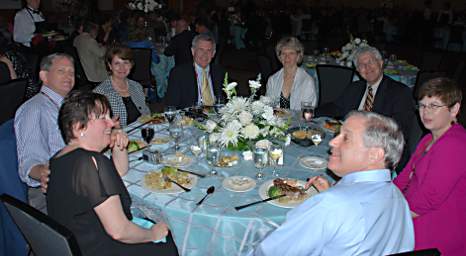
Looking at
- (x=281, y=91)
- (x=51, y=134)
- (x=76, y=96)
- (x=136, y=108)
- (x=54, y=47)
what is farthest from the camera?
(x=54, y=47)

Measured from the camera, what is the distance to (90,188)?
1.73 m

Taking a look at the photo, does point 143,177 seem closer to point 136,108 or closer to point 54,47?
point 136,108

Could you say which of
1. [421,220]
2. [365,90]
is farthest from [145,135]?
[365,90]

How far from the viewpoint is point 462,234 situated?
2.18 meters

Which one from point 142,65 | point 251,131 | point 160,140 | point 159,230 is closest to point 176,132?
point 160,140

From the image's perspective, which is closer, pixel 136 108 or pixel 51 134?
pixel 51 134

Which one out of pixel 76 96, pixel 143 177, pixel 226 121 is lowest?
pixel 143 177

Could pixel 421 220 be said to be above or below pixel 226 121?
below

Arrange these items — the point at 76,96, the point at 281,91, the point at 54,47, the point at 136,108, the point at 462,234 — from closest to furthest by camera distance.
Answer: the point at 76,96 < the point at 462,234 < the point at 136,108 < the point at 281,91 < the point at 54,47

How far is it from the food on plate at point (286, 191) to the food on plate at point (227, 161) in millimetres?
369

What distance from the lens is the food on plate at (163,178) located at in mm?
2174

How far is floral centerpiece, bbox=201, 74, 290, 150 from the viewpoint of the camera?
2.47m

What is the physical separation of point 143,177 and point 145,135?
0.42 meters

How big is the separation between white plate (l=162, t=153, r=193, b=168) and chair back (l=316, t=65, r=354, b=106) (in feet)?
10.5
